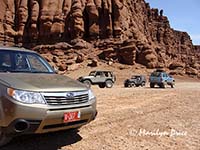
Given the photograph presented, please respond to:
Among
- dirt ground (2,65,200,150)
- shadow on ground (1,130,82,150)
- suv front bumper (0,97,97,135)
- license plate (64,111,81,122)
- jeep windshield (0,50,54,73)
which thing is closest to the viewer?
suv front bumper (0,97,97,135)

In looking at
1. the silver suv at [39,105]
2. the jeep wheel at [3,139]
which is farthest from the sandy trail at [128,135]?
the silver suv at [39,105]

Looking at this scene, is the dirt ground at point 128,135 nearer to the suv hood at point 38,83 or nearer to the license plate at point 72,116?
the license plate at point 72,116

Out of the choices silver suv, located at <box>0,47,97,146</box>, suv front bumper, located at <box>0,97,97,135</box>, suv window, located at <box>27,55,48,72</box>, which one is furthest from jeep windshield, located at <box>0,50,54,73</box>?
suv front bumper, located at <box>0,97,97,135</box>

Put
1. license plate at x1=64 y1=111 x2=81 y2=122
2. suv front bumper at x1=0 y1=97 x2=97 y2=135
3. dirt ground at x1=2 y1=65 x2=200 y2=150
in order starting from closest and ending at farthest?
1. suv front bumper at x1=0 y1=97 x2=97 y2=135
2. license plate at x1=64 y1=111 x2=81 y2=122
3. dirt ground at x1=2 y1=65 x2=200 y2=150

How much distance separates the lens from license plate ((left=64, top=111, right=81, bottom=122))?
15.4 feet

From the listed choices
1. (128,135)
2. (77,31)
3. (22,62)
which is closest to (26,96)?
(22,62)

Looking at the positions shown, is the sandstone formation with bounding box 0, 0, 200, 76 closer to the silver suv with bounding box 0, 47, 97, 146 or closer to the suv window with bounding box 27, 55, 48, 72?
the suv window with bounding box 27, 55, 48, 72

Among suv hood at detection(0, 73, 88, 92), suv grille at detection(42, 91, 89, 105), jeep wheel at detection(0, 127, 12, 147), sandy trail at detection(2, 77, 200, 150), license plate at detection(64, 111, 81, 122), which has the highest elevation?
suv hood at detection(0, 73, 88, 92)

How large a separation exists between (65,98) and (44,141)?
123cm

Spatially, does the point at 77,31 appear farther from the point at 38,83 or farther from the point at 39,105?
the point at 39,105

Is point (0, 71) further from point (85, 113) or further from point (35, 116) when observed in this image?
point (85, 113)

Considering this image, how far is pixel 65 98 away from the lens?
186 inches

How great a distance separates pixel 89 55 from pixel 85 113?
48964 mm

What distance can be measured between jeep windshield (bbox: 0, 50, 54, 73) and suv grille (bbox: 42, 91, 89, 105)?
137 centimetres
